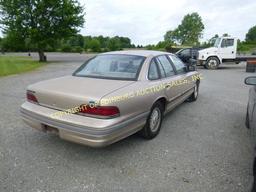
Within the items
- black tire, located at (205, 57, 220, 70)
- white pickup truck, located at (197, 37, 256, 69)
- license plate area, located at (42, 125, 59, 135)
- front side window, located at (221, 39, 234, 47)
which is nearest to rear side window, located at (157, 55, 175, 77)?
license plate area, located at (42, 125, 59, 135)

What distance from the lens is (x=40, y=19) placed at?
849 inches

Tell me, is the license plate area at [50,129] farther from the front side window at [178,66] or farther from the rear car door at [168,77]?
the front side window at [178,66]

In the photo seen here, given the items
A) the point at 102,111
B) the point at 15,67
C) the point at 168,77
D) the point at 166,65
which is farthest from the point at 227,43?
the point at 102,111

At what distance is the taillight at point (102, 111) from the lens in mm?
2602

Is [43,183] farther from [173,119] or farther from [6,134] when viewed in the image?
[173,119]

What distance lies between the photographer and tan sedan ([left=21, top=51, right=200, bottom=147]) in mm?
2643

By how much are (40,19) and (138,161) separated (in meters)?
22.5

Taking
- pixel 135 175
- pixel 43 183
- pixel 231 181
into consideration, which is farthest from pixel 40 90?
pixel 231 181

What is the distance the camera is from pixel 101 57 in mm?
4133

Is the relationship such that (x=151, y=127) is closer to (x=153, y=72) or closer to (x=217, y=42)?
(x=153, y=72)

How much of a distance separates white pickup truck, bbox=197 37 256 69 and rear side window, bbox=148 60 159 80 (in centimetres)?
1408

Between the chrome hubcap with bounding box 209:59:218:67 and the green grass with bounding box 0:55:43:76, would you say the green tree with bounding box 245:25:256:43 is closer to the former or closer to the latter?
the chrome hubcap with bounding box 209:59:218:67

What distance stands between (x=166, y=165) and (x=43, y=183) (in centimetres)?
160

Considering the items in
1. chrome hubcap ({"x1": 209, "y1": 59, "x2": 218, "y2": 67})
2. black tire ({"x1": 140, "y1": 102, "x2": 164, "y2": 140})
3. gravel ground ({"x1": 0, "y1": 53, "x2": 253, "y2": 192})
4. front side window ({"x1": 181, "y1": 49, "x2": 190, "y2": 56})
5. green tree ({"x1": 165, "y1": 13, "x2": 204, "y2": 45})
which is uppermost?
green tree ({"x1": 165, "y1": 13, "x2": 204, "y2": 45})
